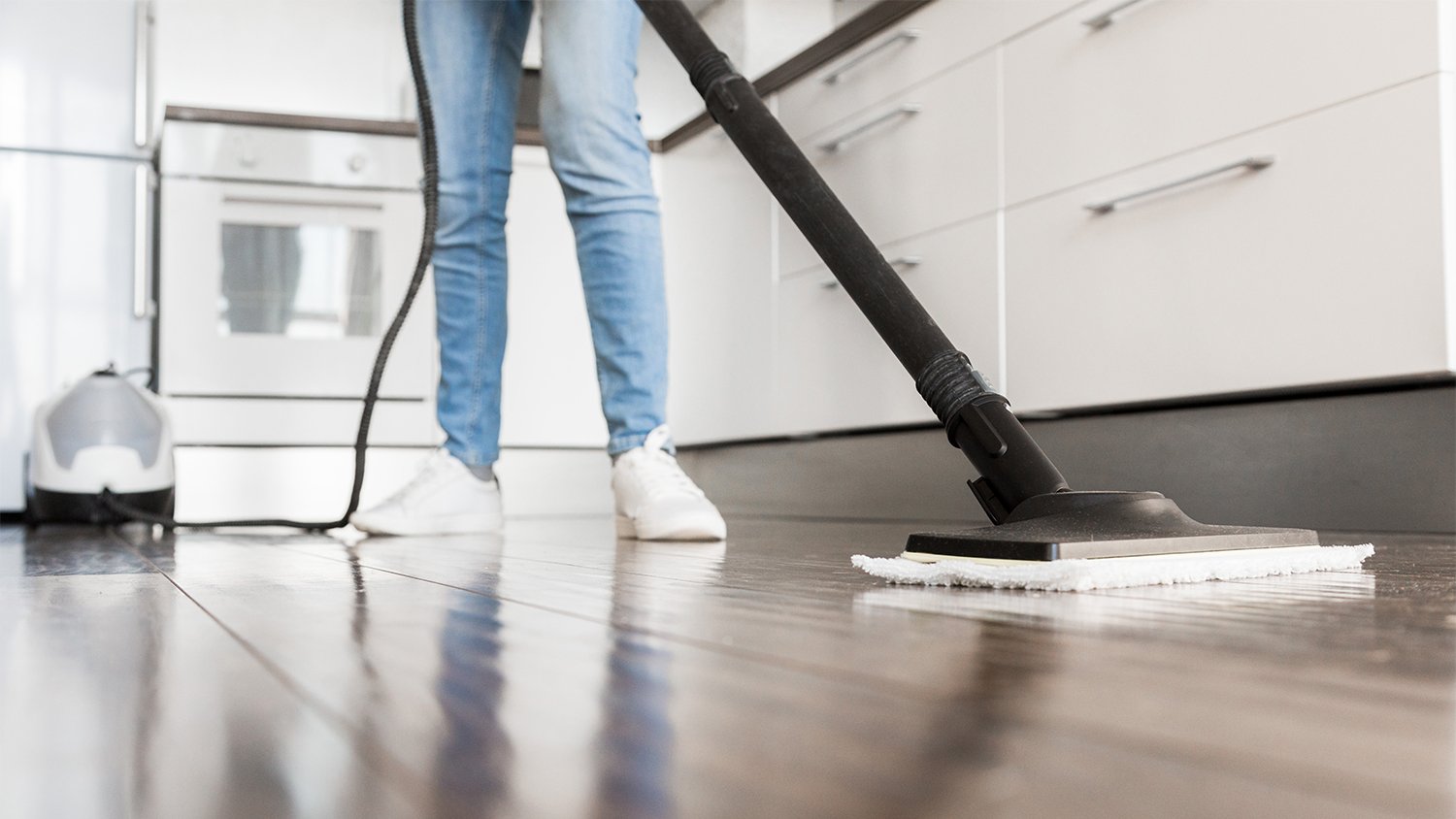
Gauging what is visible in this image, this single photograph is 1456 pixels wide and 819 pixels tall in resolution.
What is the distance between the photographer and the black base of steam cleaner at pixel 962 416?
2.21 ft

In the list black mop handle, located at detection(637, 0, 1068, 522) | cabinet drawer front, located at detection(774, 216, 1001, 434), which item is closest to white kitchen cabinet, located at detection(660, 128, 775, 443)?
cabinet drawer front, located at detection(774, 216, 1001, 434)

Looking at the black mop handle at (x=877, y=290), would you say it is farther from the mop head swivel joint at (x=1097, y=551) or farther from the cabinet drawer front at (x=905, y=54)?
the cabinet drawer front at (x=905, y=54)

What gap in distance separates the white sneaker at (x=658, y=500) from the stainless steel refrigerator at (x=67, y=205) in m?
2.17

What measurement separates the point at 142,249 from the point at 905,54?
1.99 m

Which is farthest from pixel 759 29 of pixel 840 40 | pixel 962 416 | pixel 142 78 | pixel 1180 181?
pixel 962 416

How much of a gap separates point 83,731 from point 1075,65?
1795 millimetres

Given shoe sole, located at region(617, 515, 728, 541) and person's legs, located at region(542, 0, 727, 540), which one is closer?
shoe sole, located at region(617, 515, 728, 541)

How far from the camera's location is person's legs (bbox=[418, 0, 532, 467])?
5.35 feet

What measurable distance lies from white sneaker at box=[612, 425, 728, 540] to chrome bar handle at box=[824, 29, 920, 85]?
1.06m

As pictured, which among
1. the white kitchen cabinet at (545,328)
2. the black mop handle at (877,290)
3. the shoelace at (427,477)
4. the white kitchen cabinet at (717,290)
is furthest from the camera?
the white kitchen cabinet at (545,328)

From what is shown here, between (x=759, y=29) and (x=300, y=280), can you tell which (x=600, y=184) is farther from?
(x=759, y=29)

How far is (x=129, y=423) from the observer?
2.20 meters

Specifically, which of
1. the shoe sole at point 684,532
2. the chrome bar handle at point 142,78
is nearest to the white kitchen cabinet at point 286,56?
the chrome bar handle at point 142,78

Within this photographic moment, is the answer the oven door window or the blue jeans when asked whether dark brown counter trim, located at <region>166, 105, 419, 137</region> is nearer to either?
the oven door window
